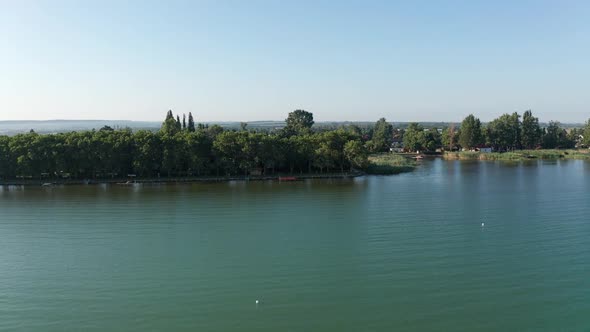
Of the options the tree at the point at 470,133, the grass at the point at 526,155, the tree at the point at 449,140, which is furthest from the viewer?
the tree at the point at 449,140

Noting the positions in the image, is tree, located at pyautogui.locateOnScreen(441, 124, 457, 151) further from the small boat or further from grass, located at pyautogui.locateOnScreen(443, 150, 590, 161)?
the small boat

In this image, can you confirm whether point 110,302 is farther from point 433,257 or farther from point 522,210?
point 522,210

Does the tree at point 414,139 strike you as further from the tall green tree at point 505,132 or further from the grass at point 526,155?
the tall green tree at point 505,132

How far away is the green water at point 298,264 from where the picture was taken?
10.5 metres

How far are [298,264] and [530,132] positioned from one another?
203ft

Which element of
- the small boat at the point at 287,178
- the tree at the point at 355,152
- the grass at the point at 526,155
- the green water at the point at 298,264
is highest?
the tree at the point at 355,152

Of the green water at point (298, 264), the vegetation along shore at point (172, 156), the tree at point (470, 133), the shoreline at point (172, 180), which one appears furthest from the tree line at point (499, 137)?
the green water at point (298, 264)

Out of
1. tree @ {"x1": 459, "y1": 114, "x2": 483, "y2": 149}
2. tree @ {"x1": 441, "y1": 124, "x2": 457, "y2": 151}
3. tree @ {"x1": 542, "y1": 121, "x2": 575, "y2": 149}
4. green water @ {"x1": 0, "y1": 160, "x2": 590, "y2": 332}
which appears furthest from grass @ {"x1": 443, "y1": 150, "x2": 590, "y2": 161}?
green water @ {"x1": 0, "y1": 160, "x2": 590, "y2": 332}

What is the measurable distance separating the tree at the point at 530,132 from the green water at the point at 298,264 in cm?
4368

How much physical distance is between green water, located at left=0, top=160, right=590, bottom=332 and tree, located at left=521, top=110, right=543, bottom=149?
43679mm

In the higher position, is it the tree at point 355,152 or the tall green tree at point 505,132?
the tall green tree at point 505,132

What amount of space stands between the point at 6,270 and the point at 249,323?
8309mm

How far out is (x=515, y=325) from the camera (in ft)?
32.5

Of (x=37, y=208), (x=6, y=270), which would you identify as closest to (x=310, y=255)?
(x=6, y=270)
